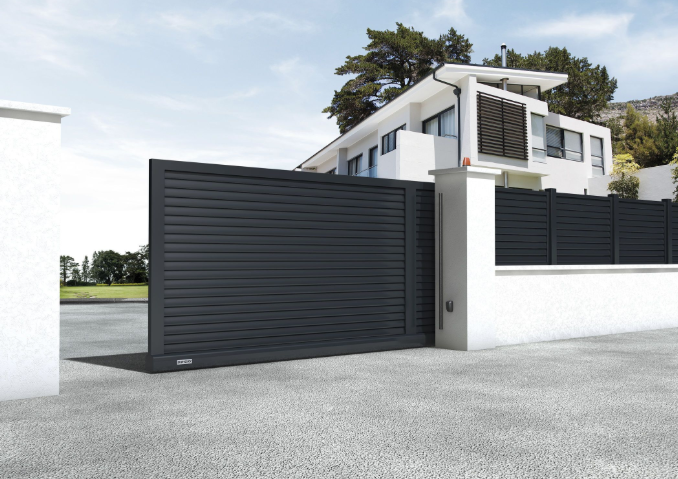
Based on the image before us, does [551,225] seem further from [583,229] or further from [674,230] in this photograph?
[674,230]

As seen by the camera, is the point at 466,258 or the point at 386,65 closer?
the point at 466,258

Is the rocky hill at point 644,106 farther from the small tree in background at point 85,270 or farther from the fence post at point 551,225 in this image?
the fence post at point 551,225

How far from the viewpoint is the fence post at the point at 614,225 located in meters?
9.71

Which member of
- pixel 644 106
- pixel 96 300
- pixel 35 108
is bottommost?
pixel 96 300

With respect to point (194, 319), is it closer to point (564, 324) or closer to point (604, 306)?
point (564, 324)

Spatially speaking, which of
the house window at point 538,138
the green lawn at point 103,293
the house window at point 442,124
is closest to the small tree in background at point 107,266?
the green lawn at point 103,293

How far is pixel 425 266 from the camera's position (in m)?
7.86

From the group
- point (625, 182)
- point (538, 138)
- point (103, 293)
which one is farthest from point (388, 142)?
point (103, 293)

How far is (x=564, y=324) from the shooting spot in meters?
8.87

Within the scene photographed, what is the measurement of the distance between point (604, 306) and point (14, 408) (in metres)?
9.49

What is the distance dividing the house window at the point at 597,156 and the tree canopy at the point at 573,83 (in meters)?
10.7

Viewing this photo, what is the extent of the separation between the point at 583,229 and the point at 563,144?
1728cm

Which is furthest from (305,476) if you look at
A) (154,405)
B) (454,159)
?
(454,159)

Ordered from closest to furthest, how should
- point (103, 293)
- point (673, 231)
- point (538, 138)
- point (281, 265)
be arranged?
point (281, 265), point (673, 231), point (538, 138), point (103, 293)
